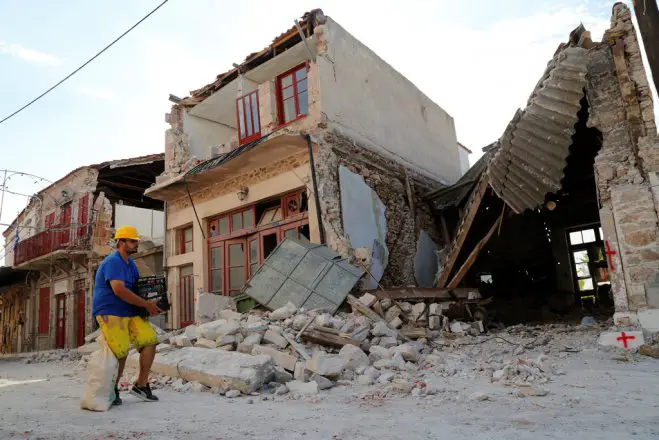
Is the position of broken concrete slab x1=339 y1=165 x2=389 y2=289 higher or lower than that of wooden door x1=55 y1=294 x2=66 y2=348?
higher

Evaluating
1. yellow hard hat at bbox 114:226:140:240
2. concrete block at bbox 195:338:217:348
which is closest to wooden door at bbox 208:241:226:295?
concrete block at bbox 195:338:217:348

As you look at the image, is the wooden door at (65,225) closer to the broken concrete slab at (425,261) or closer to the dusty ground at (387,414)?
the broken concrete slab at (425,261)

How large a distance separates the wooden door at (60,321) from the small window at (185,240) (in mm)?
9541

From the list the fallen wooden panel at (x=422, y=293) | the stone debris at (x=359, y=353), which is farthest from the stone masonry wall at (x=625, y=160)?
the fallen wooden panel at (x=422, y=293)

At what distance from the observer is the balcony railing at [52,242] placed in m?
17.2

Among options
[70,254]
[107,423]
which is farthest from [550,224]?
[70,254]

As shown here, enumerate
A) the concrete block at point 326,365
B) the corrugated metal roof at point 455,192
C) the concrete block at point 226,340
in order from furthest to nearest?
1. the corrugated metal roof at point 455,192
2. the concrete block at point 226,340
3. the concrete block at point 326,365

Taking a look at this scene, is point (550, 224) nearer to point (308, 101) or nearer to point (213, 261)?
point (308, 101)

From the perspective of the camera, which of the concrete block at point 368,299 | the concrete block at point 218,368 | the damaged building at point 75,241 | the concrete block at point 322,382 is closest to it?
the concrete block at point 218,368

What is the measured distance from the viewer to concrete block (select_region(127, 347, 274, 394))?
427cm

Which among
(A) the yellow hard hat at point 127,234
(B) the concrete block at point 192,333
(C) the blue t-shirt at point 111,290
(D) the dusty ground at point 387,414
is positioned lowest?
(D) the dusty ground at point 387,414

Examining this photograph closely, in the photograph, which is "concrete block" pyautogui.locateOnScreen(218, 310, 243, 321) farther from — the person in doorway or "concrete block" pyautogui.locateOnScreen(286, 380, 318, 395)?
the person in doorway

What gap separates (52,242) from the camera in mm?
18016

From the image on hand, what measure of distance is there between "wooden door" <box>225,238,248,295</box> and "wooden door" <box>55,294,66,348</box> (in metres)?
11.4
